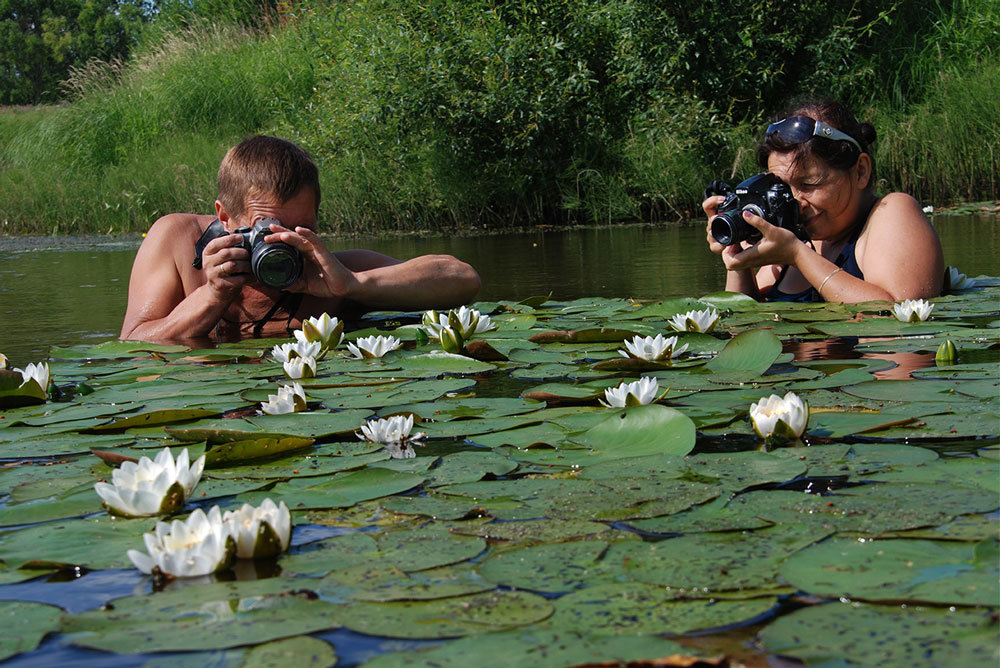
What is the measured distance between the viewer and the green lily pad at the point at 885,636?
828mm

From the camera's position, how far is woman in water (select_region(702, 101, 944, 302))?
3.18m

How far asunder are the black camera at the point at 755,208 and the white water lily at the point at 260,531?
7.55ft

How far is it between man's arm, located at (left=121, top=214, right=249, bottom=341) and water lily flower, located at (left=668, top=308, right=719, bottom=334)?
4.84 ft

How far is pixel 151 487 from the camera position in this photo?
52.7 inches

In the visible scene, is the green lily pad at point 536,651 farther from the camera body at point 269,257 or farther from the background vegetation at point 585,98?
the background vegetation at point 585,98

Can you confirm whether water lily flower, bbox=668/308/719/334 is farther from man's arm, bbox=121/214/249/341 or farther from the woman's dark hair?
man's arm, bbox=121/214/249/341

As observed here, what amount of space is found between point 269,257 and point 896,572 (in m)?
2.29

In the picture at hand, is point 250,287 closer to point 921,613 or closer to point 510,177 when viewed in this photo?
point 921,613

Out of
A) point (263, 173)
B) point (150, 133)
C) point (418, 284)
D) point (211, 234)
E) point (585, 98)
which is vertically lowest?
point (418, 284)

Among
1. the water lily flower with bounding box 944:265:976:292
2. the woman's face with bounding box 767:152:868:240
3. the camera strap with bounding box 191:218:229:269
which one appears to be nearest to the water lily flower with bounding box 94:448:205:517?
the camera strap with bounding box 191:218:229:269

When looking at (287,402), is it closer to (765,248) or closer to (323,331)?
(323,331)

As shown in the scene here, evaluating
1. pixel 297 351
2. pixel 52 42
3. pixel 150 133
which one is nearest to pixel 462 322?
pixel 297 351

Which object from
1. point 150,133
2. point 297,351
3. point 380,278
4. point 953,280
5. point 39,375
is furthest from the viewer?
point 150,133

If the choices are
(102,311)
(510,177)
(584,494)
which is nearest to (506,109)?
(510,177)
